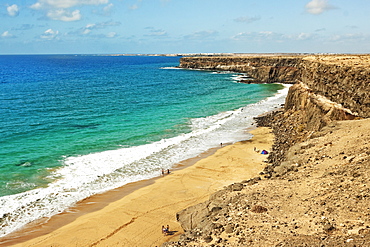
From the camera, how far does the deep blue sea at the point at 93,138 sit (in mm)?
22531

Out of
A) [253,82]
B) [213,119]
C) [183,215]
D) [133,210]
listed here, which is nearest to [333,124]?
[183,215]

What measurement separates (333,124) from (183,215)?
15910mm

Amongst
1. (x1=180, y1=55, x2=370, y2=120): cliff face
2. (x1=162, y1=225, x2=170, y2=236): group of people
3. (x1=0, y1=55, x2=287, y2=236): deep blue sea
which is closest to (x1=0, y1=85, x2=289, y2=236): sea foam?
(x1=0, y1=55, x2=287, y2=236): deep blue sea

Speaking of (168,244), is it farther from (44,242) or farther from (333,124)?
(333,124)

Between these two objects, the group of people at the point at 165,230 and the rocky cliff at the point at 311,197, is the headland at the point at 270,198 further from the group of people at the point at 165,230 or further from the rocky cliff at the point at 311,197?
the group of people at the point at 165,230

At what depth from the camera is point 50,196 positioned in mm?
21641

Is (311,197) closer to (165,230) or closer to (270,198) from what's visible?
(270,198)

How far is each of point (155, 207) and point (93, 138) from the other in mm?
17682

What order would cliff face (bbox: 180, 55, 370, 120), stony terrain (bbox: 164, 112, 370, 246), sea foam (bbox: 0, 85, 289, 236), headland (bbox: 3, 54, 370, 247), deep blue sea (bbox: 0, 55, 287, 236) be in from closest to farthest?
stony terrain (bbox: 164, 112, 370, 246) → headland (bbox: 3, 54, 370, 247) → sea foam (bbox: 0, 85, 289, 236) → deep blue sea (bbox: 0, 55, 287, 236) → cliff face (bbox: 180, 55, 370, 120)

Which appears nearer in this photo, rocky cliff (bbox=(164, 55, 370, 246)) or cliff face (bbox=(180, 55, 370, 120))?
rocky cliff (bbox=(164, 55, 370, 246))

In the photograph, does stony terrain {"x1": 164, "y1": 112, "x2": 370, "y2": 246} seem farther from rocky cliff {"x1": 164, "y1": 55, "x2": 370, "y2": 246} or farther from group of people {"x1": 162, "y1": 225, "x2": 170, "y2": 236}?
group of people {"x1": 162, "y1": 225, "x2": 170, "y2": 236}

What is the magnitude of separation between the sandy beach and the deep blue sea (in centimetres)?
246

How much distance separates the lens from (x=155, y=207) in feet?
65.8

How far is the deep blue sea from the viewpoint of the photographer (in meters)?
22.5
